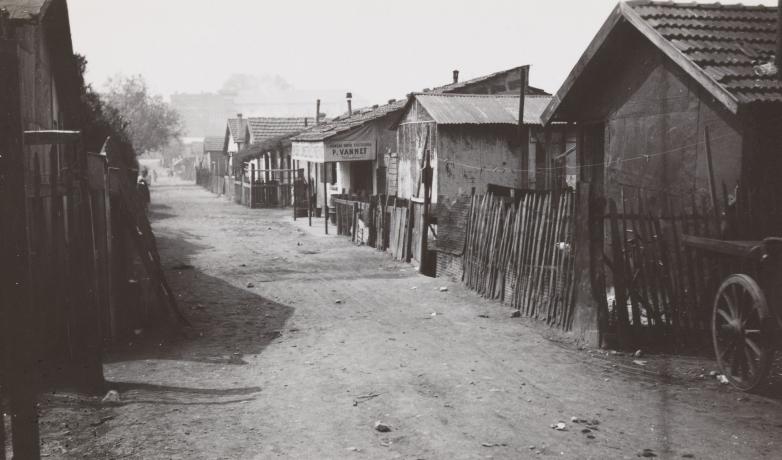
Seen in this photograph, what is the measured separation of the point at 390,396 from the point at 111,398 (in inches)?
90.0

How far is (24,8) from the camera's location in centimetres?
603

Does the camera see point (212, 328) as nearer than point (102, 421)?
No

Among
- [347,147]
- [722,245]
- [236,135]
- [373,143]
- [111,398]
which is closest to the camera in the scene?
[111,398]

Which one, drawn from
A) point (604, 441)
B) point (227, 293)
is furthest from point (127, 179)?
point (604, 441)

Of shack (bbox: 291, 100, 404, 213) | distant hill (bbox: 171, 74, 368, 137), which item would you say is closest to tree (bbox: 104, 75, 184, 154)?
shack (bbox: 291, 100, 404, 213)

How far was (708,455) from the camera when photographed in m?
4.79

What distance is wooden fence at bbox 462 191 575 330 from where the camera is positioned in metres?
8.60

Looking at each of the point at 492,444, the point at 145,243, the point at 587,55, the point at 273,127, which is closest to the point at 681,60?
the point at 587,55

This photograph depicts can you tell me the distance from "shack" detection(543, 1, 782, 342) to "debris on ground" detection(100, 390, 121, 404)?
481cm

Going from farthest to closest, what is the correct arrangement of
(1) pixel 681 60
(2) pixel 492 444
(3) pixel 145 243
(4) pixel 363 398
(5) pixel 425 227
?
(5) pixel 425 227 → (1) pixel 681 60 → (3) pixel 145 243 → (4) pixel 363 398 → (2) pixel 492 444

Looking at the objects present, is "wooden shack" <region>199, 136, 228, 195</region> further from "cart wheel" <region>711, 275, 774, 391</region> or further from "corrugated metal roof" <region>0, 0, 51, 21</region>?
"cart wheel" <region>711, 275, 774, 391</region>

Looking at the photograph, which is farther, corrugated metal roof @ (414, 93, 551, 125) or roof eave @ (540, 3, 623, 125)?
corrugated metal roof @ (414, 93, 551, 125)

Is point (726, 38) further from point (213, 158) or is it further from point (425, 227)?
point (213, 158)

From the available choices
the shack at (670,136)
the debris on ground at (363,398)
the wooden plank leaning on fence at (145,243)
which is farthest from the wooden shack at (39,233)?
the shack at (670,136)
